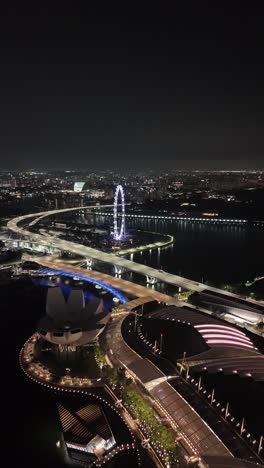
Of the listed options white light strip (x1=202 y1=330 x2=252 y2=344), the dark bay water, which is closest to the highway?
the dark bay water

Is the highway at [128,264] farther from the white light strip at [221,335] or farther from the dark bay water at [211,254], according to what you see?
the white light strip at [221,335]

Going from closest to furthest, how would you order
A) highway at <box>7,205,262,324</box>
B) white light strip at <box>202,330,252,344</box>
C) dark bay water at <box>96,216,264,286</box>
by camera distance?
1. white light strip at <box>202,330,252,344</box>
2. highway at <box>7,205,262,324</box>
3. dark bay water at <box>96,216,264,286</box>

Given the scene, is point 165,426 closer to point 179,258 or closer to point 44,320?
point 44,320

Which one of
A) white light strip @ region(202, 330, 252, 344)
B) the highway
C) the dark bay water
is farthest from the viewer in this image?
the dark bay water

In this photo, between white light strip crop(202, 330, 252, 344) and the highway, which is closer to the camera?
white light strip crop(202, 330, 252, 344)

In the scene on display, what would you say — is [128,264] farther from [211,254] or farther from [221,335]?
[221,335]

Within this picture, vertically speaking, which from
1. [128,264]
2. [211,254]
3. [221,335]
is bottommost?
[211,254]

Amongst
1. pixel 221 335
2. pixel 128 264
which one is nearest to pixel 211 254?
pixel 128 264

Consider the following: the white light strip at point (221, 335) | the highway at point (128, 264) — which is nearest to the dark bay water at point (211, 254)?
the highway at point (128, 264)

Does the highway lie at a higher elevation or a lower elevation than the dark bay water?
higher

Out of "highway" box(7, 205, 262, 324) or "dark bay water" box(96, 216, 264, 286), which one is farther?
"dark bay water" box(96, 216, 264, 286)

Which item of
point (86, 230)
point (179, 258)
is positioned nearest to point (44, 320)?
point (179, 258)

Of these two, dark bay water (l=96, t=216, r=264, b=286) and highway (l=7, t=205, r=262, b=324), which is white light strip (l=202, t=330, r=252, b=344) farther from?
dark bay water (l=96, t=216, r=264, b=286)
